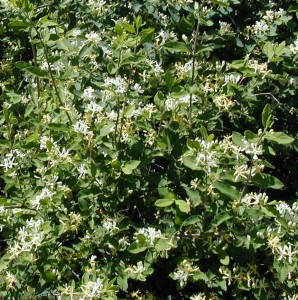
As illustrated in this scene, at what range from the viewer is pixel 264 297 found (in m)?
2.20

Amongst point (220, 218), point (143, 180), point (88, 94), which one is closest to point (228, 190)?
point (220, 218)

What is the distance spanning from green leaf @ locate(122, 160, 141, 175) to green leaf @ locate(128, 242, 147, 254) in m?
0.27

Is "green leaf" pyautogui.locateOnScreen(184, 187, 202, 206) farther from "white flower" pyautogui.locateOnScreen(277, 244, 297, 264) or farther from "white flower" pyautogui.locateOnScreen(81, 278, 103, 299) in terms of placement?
"white flower" pyautogui.locateOnScreen(81, 278, 103, 299)

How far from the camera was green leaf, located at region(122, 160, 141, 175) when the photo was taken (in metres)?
2.20

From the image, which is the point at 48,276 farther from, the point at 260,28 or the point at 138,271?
the point at 260,28

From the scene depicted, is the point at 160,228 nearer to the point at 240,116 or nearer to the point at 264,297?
the point at 264,297

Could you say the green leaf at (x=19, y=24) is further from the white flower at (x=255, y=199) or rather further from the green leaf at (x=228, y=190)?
the white flower at (x=255, y=199)

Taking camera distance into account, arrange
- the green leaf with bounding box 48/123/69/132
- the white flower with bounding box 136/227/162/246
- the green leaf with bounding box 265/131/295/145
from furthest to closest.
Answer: the green leaf with bounding box 48/123/69/132, the white flower with bounding box 136/227/162/246, the green leaf with bounding box 265/131/295/145

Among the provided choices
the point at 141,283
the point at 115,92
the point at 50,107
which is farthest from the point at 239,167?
the point at 50,107

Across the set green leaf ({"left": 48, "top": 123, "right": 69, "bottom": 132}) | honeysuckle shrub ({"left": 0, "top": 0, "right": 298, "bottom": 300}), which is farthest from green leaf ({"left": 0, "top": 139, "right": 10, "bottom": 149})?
green leaf ({"left": 48, "top": 123, "right": 69, "bottom": 132})

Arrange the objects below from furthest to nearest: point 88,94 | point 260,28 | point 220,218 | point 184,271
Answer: point 260,28 < point 88,94 < point 184,271 < point 220,218

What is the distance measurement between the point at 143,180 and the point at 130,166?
0.27 meters

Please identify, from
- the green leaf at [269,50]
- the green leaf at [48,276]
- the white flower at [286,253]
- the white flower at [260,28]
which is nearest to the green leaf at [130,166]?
the green leaf at [48,276]

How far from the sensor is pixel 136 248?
2.18 metres
